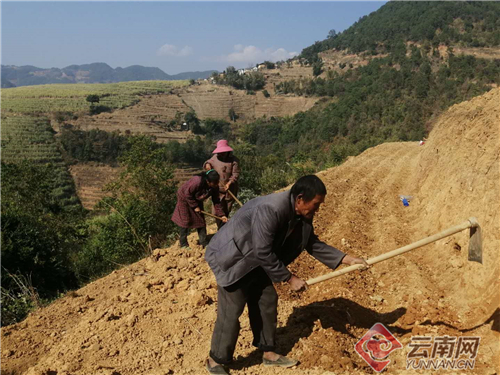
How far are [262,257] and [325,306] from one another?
1324 millimetres

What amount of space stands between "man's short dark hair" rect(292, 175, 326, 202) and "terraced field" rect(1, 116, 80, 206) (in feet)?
112

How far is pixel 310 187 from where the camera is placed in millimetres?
2232

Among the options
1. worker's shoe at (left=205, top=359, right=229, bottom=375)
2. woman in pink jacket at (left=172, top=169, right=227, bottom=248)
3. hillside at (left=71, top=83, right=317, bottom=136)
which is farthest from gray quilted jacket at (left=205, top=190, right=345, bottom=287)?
hillside at (left=71, top=83, right=317, bottom=136)

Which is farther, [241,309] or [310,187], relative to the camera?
[241,309]

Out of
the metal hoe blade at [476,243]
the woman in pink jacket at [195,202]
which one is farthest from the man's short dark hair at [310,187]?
the woman in pink jacket at [195,202]

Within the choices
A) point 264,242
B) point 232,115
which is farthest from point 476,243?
point 232,115

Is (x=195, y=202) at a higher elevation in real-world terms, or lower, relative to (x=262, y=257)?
lower

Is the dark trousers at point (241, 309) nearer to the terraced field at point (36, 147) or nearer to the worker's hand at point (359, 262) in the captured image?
the worker's hand at point (359, 262)

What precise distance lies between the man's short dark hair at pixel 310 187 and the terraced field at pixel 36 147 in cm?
3425

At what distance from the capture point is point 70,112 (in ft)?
189

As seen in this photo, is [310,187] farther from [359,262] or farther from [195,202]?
[195,202]

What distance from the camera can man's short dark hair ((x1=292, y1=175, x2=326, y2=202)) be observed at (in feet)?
7.29

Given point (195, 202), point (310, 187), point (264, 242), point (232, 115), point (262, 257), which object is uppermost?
point (310, 187)

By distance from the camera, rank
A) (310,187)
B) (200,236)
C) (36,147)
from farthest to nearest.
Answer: (36,147)
(200,236)
(310,187)
